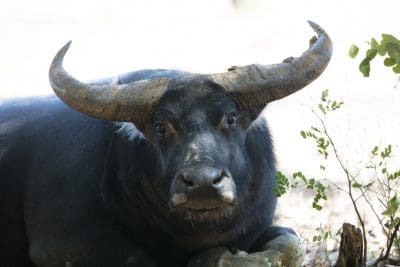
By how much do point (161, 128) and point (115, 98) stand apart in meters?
0.32

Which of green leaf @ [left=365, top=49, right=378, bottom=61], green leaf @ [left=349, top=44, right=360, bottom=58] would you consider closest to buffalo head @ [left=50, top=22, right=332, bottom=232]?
green leaf @ [left=349, top=44, right=360, bottom=58]

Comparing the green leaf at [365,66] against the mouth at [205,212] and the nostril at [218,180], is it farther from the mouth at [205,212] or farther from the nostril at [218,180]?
Answer: the mouth at [205,212]

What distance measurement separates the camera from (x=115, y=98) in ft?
17.2

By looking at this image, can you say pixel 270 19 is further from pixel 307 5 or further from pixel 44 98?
pixel 44 98

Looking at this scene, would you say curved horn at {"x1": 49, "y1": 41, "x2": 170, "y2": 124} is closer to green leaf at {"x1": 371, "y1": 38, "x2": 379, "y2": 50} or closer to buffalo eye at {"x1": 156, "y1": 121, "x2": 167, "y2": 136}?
buffalo eye at {"x1": 156, "y1": 121, "x2": 167, "y2": 136}

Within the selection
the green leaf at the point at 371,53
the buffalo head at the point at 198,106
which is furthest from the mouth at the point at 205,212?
the green leaf at the point at 371,53

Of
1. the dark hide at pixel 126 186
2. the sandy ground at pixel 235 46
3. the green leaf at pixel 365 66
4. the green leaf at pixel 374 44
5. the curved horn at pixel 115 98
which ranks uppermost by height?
the green leaf at pixel 374 44

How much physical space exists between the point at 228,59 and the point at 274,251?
23.2ft

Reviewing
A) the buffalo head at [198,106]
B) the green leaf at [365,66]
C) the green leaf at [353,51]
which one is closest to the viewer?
the green leaf at [365,66]

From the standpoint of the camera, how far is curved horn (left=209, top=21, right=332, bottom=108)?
17.2 ft

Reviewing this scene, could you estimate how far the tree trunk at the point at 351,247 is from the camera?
16.2ft

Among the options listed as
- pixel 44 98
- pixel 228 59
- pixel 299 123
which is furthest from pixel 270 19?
pixel 44 98

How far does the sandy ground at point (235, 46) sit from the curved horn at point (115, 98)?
2.44 m

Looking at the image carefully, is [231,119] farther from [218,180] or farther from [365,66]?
[365,66]
